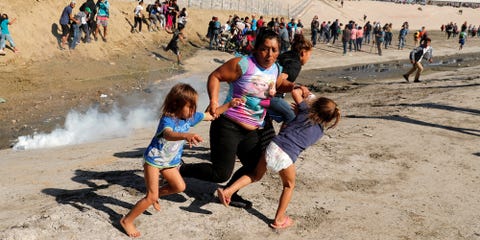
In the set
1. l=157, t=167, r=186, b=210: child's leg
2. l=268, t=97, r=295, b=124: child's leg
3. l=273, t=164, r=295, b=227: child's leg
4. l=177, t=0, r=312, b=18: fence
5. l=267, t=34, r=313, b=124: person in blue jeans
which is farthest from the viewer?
l=177, t=0, r=312, b=18: fence

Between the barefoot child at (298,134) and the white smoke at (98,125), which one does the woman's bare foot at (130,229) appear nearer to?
the barefoot child at (298,134)

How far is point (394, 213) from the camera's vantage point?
5.04 meters

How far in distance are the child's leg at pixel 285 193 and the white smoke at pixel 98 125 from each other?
19.7ft

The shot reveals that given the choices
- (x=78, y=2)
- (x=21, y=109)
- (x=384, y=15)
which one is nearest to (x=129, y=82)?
(x=21, y=109)

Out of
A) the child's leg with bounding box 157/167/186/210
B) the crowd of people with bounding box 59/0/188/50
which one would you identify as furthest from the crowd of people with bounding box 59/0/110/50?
the child's leg with bounding box 157/167/186/210

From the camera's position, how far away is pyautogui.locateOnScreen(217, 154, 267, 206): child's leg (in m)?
4.35

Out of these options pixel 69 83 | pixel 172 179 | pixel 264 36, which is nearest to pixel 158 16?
pixel 69 83

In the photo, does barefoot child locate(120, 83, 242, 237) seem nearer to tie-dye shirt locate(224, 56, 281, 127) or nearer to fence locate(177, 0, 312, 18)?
tie-dye shirt locate(224, 56, 281, 127)

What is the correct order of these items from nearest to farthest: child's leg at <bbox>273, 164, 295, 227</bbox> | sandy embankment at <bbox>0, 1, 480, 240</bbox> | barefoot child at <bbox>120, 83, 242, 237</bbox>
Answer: barefoot child at <bbox>120, 83, 242, 237</bbox>, child's leg at <bbox>273, 164, 295, 227</bbox>, sandy embankment at <bbox>0, 1, 480, 240</bbox>

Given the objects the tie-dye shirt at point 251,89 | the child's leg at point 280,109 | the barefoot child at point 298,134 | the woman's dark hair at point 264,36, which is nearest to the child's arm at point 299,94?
the barefoot child at point 298,134

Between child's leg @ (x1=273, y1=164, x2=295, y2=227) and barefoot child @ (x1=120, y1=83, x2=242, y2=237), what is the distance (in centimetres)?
79

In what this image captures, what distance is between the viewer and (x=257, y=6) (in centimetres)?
3981

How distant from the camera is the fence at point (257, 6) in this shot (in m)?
30.9

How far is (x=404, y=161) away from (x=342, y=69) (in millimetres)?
16447
